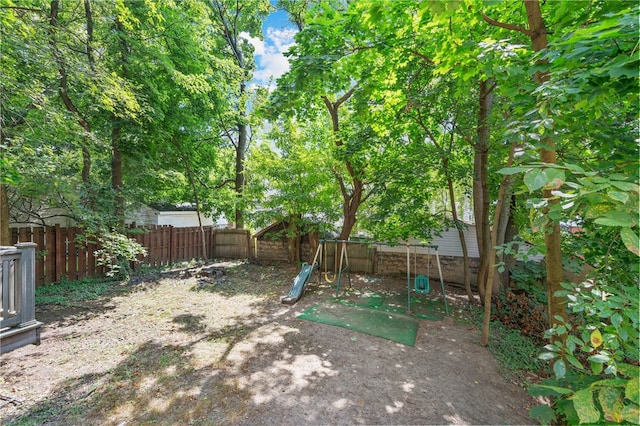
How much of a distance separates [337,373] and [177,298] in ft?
14.1

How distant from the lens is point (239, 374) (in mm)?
3053

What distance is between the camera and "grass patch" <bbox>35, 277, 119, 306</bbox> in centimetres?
523

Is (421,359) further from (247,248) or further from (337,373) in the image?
(247,248)

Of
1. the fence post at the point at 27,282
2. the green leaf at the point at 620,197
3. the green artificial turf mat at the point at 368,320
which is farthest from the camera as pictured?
the green artificial turf mat at the point at 368,320

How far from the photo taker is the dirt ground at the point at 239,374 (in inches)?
96.5

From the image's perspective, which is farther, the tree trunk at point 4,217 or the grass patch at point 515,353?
the tree trunk at point 4,217

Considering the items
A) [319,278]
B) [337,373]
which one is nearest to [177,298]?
[319,278]

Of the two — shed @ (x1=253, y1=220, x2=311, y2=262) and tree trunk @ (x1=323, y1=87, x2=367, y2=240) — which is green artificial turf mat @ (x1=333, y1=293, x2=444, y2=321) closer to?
tree trunk @ (x1=323, y1=87, x2=367, y2=240)

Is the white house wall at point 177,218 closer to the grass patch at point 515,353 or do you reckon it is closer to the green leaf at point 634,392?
the grass patch at point 515,353

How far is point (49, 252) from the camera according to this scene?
6.06 meters

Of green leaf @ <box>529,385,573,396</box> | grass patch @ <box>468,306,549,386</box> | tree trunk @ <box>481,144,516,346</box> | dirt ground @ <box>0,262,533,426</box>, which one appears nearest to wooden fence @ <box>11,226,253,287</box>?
dirt ground @ <box>0,262,533,426</box>

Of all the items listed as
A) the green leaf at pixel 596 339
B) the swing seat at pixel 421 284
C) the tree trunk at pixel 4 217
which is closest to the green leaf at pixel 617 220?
the green leaf at pixel 596 339

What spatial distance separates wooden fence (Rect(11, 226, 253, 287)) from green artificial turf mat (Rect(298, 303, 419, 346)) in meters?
5.30

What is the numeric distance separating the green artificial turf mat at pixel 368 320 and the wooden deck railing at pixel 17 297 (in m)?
3.59
